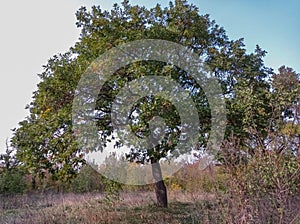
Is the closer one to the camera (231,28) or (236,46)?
(236,46)

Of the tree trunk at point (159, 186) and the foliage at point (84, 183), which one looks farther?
the foliage at point (84, 183)

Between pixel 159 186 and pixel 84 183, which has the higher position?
pixel 84 183

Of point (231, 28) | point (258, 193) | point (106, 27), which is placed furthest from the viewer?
point (231, 28)

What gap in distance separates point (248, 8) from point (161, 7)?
2079 millimetres

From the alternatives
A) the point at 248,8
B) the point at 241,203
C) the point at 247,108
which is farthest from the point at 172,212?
the point at 248,8

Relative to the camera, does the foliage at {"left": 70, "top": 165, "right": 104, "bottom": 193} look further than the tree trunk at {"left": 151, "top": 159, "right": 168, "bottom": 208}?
Yes

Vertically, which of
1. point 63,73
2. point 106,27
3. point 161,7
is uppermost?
point 161,7

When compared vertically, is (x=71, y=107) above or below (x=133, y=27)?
below

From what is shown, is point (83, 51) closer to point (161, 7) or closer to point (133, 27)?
point (133, 27)

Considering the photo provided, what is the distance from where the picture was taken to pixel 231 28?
7.58 m

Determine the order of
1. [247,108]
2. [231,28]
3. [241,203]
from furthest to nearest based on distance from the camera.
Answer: [231,28], [247,108], [241,203]

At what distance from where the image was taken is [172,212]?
7.23 m

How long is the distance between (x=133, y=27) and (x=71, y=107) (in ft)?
7.44

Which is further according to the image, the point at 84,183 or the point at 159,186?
the point at 84,183
